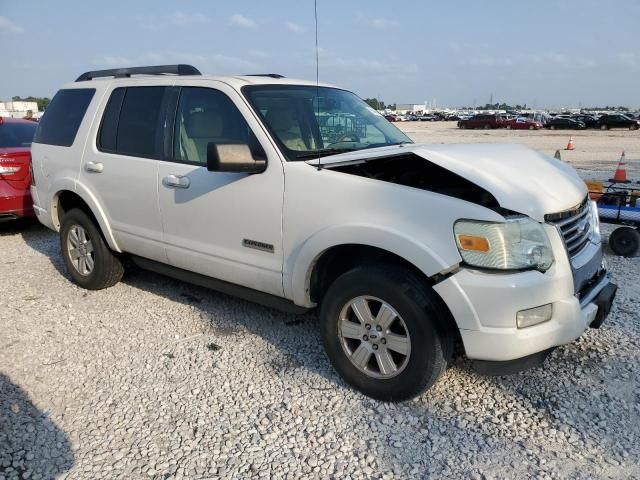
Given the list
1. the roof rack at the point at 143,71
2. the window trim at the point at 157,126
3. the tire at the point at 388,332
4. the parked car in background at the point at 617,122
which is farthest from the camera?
the parked car in background at the point at 617,122

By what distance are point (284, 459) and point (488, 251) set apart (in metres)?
1.47

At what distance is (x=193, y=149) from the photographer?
397 cm

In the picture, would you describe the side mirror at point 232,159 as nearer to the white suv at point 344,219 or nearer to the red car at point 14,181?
the white suv at point 344,219

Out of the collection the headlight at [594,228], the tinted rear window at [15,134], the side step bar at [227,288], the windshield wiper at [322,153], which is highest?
the windshield wiper at [322,153]

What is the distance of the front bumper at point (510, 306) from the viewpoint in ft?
8.75

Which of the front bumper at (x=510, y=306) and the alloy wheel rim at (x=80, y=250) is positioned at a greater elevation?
the front bumper at (x=510, y=306)

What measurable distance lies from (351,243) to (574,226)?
4.28ft

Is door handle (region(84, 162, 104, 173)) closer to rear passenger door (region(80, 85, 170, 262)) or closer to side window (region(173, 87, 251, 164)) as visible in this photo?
rear passenger door (region(80, 85, 170, 262))

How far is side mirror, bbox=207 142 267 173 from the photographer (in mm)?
3207

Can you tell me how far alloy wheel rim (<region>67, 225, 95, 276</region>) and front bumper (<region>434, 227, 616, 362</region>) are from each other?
3573mm

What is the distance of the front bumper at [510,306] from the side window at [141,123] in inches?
103

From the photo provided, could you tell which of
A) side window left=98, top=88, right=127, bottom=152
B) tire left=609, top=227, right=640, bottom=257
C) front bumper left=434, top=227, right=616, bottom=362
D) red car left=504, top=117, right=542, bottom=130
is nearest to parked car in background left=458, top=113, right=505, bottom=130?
red car left=504, top=117, right=542, bottom=130

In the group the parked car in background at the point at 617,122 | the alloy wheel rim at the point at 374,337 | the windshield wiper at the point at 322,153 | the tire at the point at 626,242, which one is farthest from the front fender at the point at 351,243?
the parked car in background at the point at 617,122

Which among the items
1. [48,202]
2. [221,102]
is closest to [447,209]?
[221,102]
